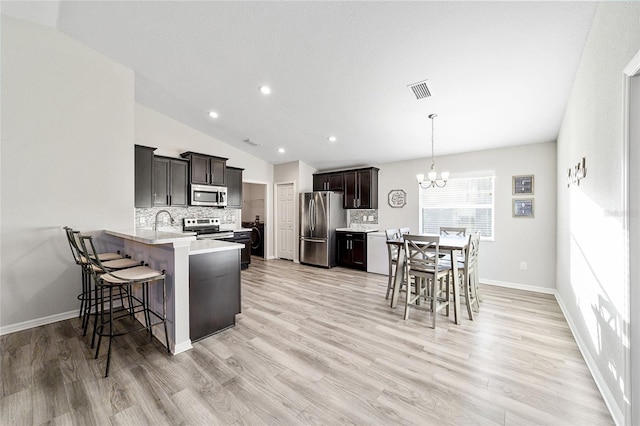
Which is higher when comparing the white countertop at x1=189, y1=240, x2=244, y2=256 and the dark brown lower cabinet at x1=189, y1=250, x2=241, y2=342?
the white countertop at x1=189, y1=240, x2=244, y2=256

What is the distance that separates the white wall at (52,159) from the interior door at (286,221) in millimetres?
3668

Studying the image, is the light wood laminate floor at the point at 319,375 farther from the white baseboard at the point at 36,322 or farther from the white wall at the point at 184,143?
the white wall at the point at 184,143

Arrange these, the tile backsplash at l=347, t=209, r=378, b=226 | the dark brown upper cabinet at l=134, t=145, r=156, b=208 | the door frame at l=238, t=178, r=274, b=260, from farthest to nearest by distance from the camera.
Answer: the door frame at l=238, t=178, r=274, b=260 < the tile backsplash at l=347, t=209, r=378, b=226 < the dark brown upper cabinet at l=134, t=145, r=156, b=208

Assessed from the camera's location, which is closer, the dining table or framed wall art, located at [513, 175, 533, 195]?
the dining table

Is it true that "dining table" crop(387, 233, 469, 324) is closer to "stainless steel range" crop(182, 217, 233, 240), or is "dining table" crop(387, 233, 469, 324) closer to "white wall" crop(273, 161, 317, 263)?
"stainless steel range" crop(182, 217, 233, 240)

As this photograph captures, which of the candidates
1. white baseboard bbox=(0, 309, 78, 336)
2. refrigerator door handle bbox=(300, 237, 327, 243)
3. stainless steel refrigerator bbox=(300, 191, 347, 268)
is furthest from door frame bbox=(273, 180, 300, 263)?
white baseboard bbox=(0, 309, 78, 336)

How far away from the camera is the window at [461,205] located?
178 inches

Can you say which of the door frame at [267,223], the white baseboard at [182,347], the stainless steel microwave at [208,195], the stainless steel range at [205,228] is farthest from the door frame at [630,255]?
the door frame at [267,223]

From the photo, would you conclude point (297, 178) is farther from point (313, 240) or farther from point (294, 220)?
point (313, 240)

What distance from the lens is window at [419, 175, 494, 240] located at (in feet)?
14.9

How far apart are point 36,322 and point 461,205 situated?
19.7 ft

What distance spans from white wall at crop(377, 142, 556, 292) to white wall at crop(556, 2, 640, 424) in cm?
162

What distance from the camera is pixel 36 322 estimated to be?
2.79 m

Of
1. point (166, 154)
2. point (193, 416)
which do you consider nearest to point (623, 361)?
point (193, 416)
